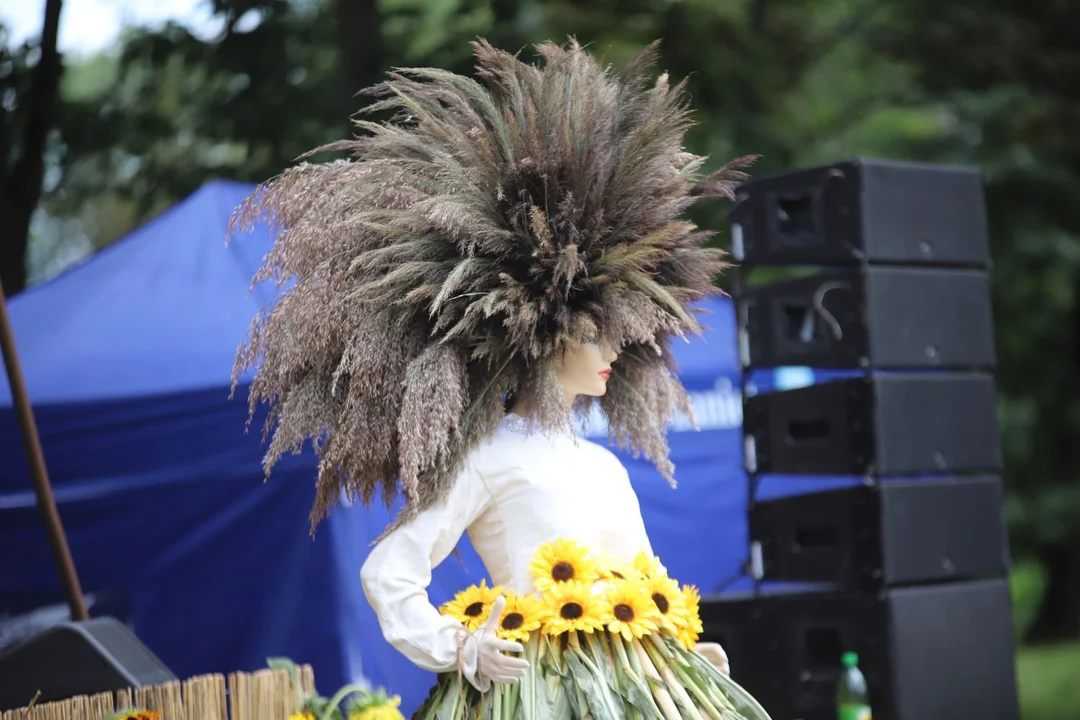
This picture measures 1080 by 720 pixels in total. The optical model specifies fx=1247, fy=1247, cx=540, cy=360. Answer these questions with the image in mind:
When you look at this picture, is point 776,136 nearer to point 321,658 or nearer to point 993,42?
point 993,42

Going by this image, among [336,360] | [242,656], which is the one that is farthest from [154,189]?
[336,360]

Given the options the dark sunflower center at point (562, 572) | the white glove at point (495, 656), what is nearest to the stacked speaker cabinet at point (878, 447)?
the dark sunflower center at point (562, 572)

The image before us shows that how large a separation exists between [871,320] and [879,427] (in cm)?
33

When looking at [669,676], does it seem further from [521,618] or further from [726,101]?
[726,101]

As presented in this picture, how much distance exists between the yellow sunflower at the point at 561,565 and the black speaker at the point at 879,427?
1974 mm

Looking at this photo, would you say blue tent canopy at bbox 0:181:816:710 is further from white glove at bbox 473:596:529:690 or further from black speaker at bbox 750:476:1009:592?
white glove at bbox 473:596:529:690

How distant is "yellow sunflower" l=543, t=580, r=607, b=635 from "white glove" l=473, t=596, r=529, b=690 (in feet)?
0.23

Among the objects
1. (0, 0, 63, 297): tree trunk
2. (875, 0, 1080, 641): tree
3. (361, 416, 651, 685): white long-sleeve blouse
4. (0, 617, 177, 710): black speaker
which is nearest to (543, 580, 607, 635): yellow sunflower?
(361, 416, 651, 685): white long-sleeve blouse

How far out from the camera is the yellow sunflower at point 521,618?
2.01m

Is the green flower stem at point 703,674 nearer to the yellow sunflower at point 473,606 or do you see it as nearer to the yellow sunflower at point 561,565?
the yellow sunflower at point 561,565

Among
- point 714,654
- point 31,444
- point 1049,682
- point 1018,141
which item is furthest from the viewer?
point 1049,682

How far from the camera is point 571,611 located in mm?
2016

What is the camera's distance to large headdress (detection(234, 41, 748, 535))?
208 cm

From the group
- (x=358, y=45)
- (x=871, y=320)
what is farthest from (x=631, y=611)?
(x=358, y=45)
